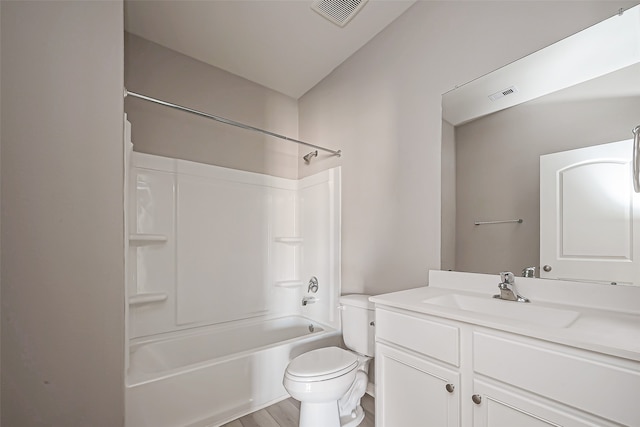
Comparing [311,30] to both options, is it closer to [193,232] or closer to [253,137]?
[253,137]

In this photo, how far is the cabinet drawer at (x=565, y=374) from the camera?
0.70 meters

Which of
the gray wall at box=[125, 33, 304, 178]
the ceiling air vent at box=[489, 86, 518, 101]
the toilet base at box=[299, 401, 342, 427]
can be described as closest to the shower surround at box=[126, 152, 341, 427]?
the gray wall at box=[125, 33, 304, 178]

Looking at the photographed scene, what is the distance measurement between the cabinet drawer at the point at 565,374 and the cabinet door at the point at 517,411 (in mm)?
27

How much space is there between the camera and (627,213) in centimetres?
105

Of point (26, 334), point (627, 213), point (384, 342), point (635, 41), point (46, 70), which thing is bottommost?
point (384, 342)

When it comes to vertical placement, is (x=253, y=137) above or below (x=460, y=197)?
above

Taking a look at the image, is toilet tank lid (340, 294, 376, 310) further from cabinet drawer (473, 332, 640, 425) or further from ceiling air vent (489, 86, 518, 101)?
ceiling air vent (489, 86, 518, 101)

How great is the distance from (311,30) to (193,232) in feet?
5.92

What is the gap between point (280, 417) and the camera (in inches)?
68.1

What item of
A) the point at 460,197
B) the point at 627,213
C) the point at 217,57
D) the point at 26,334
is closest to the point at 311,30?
the point at 217,57

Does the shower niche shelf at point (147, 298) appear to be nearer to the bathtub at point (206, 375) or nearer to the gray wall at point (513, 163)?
the bathtub at point (206, 375)

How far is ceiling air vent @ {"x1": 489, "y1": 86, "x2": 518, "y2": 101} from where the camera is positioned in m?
1.39

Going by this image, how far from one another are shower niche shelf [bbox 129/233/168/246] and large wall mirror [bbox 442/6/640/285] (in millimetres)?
1886

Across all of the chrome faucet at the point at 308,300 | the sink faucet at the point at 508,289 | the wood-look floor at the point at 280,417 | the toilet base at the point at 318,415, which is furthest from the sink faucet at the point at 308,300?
the sink faucet at the point at 508,289
